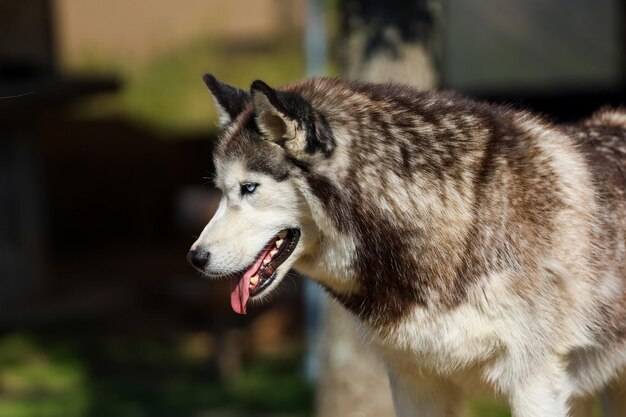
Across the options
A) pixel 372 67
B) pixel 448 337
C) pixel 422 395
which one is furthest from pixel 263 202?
pixel 372 67

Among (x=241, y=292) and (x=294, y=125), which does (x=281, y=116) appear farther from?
(x=241, y=292)

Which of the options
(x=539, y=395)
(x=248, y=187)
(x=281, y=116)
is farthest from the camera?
(x=539, y=395)

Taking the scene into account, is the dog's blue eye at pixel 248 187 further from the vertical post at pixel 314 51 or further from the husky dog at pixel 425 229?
the vertical post at pixel 314 51

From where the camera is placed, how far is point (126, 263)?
1363 centimetres

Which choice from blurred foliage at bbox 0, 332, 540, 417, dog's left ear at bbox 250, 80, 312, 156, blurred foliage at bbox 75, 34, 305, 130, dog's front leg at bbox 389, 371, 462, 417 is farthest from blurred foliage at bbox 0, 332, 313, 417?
blurred foliage at bbox 75, 34, 305, 130

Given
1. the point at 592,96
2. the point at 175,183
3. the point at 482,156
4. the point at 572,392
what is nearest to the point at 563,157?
the point at 482,156

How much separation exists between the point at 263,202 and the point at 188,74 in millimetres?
12591

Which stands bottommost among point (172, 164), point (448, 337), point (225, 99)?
point (172, 164)

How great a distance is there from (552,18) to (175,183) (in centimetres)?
578

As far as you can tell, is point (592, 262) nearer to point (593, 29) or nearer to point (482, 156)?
point (482, 156)

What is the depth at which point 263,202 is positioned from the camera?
134 inches

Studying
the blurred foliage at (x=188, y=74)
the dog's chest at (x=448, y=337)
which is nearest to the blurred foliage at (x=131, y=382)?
the dog's chest at (x=448, y=337)

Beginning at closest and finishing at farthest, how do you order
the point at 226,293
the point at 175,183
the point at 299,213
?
the point at 299,213 → the point at 226,293 → the point at 175,183

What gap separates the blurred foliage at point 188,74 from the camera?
15422mm
